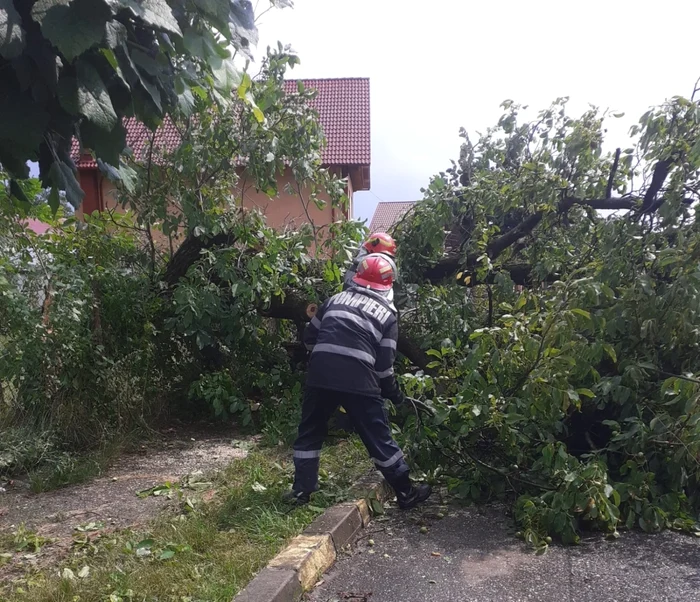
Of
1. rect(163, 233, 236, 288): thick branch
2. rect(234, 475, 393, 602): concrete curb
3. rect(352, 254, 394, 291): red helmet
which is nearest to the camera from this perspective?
rect(234, 475, 393, 602): concrete curb

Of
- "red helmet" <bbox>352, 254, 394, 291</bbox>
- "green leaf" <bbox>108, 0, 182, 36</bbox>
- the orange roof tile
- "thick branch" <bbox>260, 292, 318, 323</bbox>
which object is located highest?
the orange roof tile

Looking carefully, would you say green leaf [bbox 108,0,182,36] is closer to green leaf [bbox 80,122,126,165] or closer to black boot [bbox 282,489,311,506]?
green leaf [bbox 80,122,126,165]

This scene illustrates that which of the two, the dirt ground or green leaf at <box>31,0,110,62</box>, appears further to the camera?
the dirt ground

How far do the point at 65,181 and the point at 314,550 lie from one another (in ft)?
7.11

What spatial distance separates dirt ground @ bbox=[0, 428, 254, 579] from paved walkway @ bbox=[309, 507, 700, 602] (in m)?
1.46

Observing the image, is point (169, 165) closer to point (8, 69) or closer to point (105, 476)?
point (105, 476)

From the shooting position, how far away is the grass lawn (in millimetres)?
2855

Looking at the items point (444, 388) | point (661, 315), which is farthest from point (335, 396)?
point (661, 315)

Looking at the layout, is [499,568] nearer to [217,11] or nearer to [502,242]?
[217,11]

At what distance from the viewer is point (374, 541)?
12.4 feet

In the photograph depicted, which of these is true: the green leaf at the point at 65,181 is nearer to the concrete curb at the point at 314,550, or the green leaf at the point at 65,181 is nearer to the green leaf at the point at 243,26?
the green leaf at the point at 243,26

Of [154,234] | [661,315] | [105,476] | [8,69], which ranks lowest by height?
[105,476]

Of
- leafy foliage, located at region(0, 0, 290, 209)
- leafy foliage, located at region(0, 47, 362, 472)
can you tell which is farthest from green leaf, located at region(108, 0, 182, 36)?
leafy foliage, located at region(0, 47, 362, 472)

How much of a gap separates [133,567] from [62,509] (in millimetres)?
1349
